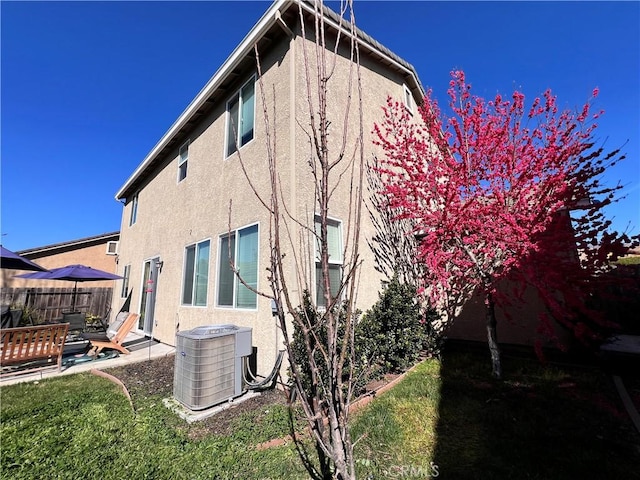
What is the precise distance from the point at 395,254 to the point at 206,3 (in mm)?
8015

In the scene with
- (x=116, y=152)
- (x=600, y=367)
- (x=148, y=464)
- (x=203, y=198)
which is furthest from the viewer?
(x=116, y=152)

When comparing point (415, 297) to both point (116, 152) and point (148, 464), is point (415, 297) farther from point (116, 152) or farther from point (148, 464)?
point (116, 152)

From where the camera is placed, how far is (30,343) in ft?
19.9

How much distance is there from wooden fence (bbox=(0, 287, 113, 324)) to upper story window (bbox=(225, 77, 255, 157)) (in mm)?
13580

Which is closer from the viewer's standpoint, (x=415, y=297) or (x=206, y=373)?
(x=206, y=373)

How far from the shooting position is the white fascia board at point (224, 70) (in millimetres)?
5719

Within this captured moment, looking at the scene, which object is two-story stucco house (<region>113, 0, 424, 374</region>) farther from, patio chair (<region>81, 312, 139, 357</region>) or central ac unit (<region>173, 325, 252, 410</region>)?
patio chair (<region>81, 312, 139, 357</region>)

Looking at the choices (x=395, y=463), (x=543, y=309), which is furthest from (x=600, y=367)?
(x=395, y=463)

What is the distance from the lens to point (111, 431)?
367 cm

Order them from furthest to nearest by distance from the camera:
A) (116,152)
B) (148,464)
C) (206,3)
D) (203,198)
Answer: (116,152)
(203,198)
(206,3)
(148,464)

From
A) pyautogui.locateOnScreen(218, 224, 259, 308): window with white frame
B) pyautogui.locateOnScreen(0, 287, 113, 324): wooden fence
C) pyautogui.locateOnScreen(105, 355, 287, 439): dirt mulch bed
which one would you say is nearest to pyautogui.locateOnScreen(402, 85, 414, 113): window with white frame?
pyautogui.locateOnScreen(218, 224, 259, 308): window with white frame

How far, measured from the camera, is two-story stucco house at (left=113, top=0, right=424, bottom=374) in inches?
219

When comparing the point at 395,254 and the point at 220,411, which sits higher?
the point at 395,254

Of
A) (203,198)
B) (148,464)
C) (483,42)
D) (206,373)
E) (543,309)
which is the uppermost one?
(483,42)
